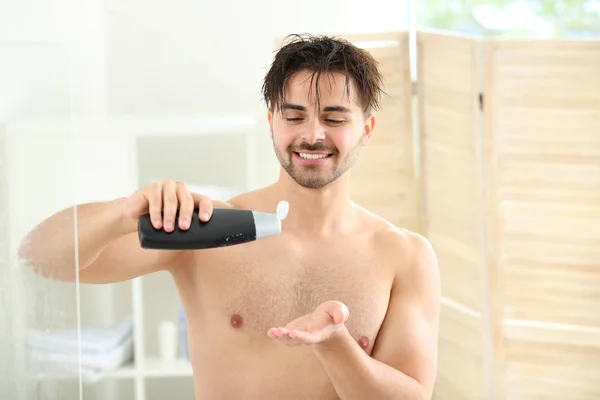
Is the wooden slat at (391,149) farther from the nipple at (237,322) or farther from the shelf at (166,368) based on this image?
the nipple at (237,322)

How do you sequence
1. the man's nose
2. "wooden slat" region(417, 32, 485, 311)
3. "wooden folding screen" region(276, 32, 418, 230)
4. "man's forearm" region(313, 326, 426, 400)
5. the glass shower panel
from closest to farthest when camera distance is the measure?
the glass shower panel → "man's forearm" region(313, 326, 426, 400) → the man's nose → "wooden slat" region(417, 32, 485, 311) → "wooden folding screen" region(276, 32, 418, 230)

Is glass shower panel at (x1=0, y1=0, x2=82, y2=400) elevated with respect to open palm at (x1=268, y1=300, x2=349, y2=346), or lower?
elevated

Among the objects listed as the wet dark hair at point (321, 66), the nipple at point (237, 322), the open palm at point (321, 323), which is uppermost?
the wet dark hair at point (321, 66)

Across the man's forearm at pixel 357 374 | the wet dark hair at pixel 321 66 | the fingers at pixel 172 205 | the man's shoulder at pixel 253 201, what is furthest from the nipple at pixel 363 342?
the fingers at pixel 172 205

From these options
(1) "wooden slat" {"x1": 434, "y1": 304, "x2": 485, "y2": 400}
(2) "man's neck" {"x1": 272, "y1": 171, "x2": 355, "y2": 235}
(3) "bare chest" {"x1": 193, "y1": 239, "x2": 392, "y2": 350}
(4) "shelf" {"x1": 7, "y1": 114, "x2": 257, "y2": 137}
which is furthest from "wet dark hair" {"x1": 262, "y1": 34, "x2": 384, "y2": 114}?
(1) "wooden slat" {"x1": 434, "y1": 304, "x2": 485, "y2": 400}

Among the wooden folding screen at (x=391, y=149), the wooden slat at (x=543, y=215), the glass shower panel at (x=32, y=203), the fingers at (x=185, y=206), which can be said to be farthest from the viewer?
the wooden folding screen at (x=391, y=149)

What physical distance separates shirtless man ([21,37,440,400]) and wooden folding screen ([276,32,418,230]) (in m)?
0.93

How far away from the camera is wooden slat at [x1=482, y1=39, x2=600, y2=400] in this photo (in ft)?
7.59

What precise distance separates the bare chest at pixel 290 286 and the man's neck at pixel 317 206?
0.04 meters

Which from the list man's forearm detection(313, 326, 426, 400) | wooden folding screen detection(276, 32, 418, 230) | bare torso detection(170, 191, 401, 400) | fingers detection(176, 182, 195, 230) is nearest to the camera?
fingers detection(176, 182, 195, 230)

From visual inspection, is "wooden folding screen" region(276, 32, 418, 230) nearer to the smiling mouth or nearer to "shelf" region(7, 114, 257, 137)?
"shelf" region(7, 114, 257, 137)

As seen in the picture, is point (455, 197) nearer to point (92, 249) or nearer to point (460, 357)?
point (460, 357)

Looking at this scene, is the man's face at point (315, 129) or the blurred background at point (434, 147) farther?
the blurred background at point (434, 147)

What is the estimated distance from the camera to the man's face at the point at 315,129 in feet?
4.72
